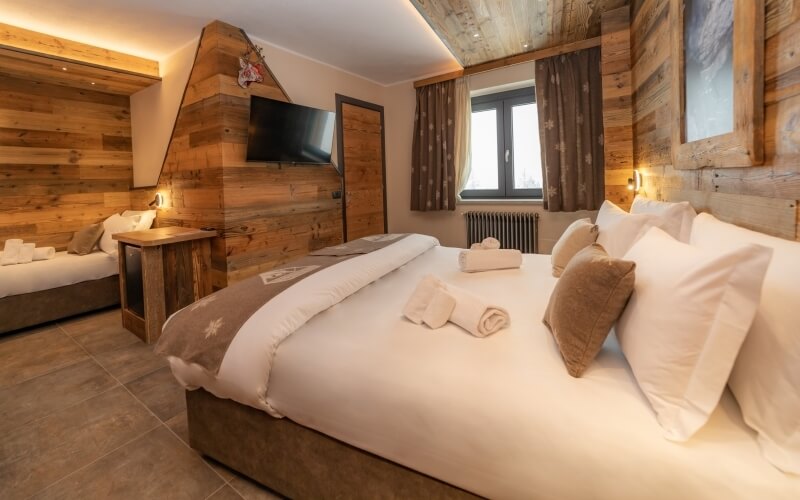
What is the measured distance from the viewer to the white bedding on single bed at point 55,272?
305 cm

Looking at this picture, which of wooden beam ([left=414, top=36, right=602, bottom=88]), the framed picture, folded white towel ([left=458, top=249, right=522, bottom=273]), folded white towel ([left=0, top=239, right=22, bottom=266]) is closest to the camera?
the framed picture

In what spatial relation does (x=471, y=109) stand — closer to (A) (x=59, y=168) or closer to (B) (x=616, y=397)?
(B) (x=616, y=397)

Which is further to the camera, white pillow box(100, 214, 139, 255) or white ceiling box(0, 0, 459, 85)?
white pillow box(100, 214, 139, 255)

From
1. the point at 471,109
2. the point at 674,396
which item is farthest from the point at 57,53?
the point at 674,396

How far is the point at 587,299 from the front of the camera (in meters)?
1.07

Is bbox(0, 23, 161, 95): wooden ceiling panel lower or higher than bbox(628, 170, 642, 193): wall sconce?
higher

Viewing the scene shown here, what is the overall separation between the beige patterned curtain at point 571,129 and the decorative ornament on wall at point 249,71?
9.02ft

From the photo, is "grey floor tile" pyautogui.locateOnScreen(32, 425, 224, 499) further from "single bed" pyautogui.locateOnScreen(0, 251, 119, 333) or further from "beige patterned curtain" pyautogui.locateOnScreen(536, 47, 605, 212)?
"beige patterned curtain" pyautogui.locateOnScreen(536, 47, 605, 212)

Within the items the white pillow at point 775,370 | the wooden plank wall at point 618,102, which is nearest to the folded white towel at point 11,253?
the white pillow at point 775,370

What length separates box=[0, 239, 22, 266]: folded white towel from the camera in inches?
125

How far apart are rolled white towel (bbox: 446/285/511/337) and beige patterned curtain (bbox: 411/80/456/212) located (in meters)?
3.19

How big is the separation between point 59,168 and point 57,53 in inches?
52.7

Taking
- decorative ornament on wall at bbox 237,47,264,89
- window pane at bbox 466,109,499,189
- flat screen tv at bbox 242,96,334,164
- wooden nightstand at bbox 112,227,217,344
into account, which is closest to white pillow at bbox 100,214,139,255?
wooden nightstand at bbox 112,227,217,344

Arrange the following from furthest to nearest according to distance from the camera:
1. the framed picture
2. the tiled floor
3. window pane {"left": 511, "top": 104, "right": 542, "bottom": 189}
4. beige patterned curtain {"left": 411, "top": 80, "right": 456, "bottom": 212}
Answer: beige patterned curtain {"left": 411, "top": 80, "right": 456, "bottom": 212} → window pane {"left": 511, "top": 104, "right": 542, "bottom": 189} → the tiled floor → the framed picture
